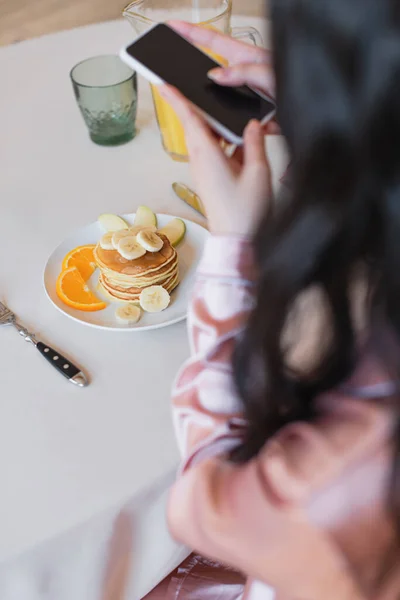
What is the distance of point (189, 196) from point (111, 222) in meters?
0.13

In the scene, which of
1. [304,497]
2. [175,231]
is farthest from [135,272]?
[304,497]

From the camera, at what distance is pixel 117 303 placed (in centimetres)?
81

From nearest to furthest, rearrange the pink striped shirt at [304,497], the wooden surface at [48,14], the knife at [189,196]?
the pink striped shirt at [304,497] < the knife at [189,196] < the wooden surface at [48,14]

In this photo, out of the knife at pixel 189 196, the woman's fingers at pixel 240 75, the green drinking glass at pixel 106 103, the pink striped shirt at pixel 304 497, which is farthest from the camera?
the green drinking glass at pixel 106 103

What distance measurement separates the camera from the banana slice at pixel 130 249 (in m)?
0.79

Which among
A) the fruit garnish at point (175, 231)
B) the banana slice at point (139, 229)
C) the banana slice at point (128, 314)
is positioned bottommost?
the fruit garnish at point (175, 231)

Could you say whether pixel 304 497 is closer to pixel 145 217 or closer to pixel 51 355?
pixel 51 355

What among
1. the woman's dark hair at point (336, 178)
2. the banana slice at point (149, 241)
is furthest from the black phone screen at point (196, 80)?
the woman's dark hair at point (336, 178)

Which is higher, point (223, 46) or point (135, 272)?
point (223, 46)

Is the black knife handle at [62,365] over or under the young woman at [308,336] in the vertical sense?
under

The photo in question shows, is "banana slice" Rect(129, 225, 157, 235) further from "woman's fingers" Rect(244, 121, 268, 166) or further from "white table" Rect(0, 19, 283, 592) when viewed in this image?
"woman's fingers" Rect(244, 121, 268, 166)

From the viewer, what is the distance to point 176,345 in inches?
29.3

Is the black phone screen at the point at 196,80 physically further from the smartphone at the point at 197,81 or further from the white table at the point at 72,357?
the white table at the point at 72,357

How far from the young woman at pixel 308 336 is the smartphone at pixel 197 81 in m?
0.05
